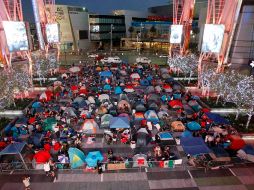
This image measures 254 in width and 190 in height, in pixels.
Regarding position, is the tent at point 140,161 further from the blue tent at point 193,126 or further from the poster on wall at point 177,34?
the poster on wall at point 177,34

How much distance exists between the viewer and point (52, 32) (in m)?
49.8

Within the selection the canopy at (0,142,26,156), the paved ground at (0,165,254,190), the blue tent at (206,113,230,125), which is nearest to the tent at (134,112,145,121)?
the blue tent at (206,113,230,125)

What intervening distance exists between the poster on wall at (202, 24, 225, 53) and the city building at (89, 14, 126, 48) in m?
65.8

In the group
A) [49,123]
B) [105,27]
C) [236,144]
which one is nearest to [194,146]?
[236,144]

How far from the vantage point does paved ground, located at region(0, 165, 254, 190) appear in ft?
52.6

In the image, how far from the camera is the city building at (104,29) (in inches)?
3878

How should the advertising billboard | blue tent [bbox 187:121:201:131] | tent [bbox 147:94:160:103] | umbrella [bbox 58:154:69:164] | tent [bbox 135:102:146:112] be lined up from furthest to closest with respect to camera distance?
1. the advertising billboard
2. tent [bbox 147:94:160:103]
3. tent [bbox 135:102:146:112]
4. blue tent [bbox 187:121:201:131]
5. umbrella [bbox 58:154:69:164]

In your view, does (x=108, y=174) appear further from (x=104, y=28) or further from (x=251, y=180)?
(x=104, y=28)

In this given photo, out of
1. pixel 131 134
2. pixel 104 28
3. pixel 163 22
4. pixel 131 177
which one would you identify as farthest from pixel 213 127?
pixel 163 22

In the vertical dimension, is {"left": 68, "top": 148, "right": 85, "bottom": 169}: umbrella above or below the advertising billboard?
below

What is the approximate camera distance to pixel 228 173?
17.6 meters

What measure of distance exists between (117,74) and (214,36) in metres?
20.7

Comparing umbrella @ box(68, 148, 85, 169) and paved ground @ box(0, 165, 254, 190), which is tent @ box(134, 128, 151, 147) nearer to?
paved ground @ box(0, 165, 254, 190)

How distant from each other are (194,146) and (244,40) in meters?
33.4
